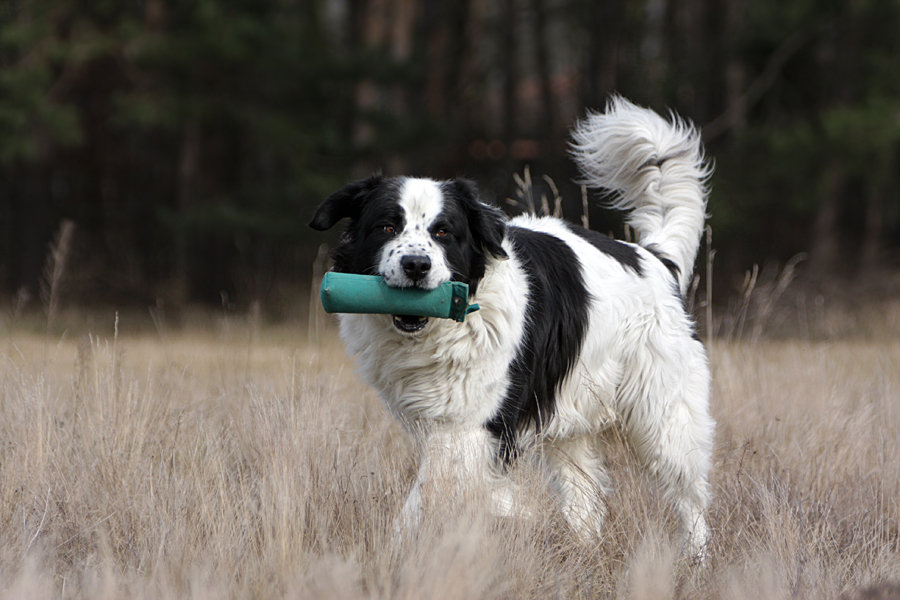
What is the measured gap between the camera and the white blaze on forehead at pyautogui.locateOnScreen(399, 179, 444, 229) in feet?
12.3

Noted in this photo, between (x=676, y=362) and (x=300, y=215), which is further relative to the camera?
(x=300, y=215)

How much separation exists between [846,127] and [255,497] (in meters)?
11.1

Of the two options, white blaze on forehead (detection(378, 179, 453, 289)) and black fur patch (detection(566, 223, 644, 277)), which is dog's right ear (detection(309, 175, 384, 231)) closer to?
white blaze on forehead (detection(378, 179, 453, 289))

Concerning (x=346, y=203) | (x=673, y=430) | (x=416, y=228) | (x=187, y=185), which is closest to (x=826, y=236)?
(x=187, y=185)

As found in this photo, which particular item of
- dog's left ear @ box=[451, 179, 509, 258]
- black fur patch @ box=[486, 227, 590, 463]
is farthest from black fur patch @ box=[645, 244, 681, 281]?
dog's left ear @ box=[451, 179, 509, 258]

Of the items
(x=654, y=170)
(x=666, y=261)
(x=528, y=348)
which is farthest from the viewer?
(x=654, y=170)

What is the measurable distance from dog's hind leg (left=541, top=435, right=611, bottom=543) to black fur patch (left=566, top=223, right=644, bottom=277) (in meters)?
0.93

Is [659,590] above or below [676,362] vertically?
below

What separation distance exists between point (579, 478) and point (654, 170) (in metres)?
1.85

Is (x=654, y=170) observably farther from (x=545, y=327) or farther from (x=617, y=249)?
(x=545, y=327)

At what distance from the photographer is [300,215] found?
14.1 metres

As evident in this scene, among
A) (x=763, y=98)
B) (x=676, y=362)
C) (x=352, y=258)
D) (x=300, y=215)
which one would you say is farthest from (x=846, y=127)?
(x=352, y=258)

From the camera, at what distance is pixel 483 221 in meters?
3.87

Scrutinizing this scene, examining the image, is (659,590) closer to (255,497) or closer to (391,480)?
(391,480)
